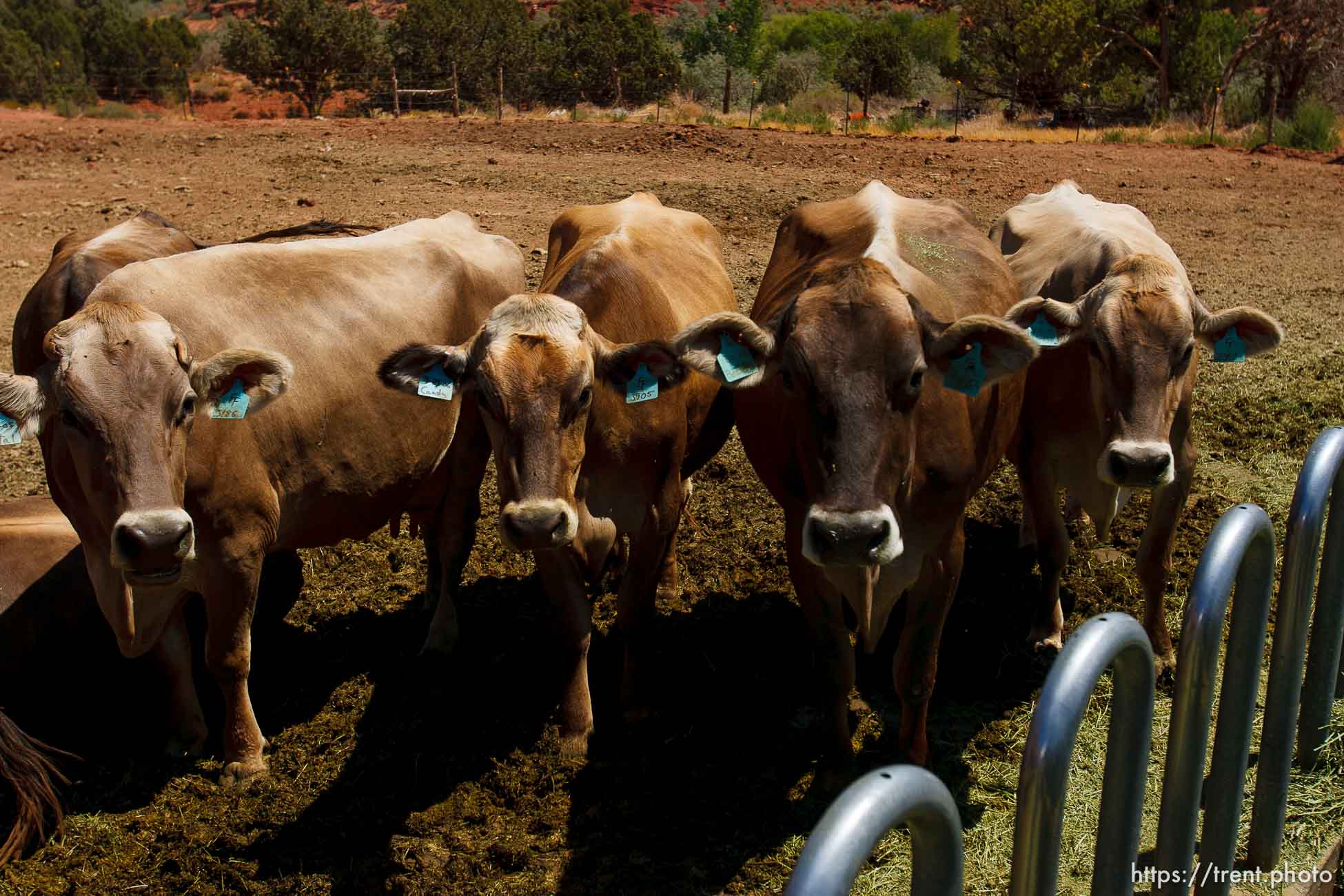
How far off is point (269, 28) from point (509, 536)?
151ft

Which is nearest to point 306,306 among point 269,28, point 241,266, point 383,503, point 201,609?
point 241,266

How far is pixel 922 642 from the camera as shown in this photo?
15.7ft

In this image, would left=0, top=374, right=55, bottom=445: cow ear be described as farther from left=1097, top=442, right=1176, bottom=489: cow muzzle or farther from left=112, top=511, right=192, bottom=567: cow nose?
left=1097, top=442, right=1176, bottom=489: cow muzzle

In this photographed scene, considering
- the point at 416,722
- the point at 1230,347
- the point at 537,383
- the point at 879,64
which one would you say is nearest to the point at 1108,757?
the point at 537,383

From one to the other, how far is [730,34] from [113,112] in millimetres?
35240

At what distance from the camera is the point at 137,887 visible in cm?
424

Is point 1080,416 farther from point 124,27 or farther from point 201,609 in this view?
point 124,27

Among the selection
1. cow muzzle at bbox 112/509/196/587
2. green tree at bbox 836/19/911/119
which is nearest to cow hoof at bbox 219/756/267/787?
cow muzzle at bbox 112/509/196/587

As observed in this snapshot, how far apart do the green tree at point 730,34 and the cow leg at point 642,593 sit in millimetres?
57265

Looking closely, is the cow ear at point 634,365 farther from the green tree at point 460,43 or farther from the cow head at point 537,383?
the green tree at point 460,43

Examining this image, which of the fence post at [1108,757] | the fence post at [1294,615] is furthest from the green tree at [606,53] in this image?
the fence post at [1108,757]

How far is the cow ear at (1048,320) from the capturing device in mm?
5016

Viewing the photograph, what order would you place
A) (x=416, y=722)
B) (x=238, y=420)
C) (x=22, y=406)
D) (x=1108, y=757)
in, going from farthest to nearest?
(x=416, y=722) → (x=238, y=420) → (x=22, y=406) → (x=1108, y=757)

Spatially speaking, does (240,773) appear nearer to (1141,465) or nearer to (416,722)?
(416,722)
